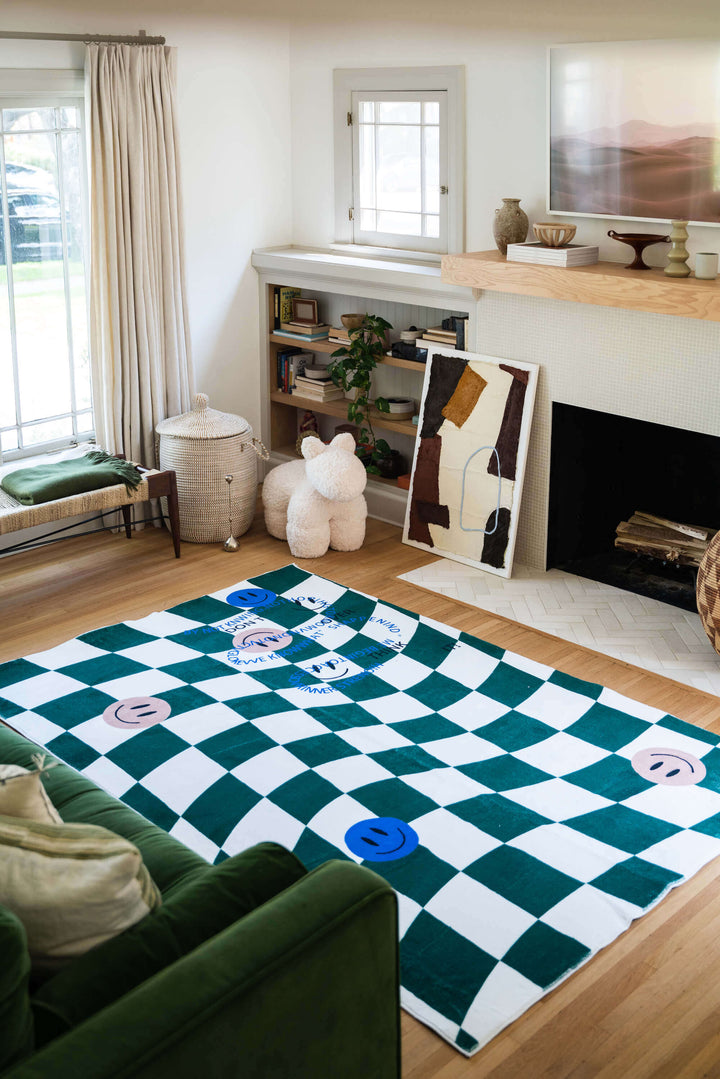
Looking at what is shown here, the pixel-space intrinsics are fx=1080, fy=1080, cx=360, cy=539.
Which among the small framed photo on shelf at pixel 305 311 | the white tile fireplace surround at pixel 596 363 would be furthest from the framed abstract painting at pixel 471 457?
the small framed photo on shelf at pixel 305 311

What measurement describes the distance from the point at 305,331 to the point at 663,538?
7.37ft

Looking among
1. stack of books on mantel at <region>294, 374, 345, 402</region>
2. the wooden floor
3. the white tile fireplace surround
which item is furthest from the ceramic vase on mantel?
stack of books on mantel at <region>294, 374, 345, 402</region>

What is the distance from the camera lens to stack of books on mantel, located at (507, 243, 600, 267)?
171 inches

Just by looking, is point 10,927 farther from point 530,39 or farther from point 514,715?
point 530,39

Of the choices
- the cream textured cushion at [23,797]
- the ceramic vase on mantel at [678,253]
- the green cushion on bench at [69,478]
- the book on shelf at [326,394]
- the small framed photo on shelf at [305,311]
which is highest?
the ceramic vase on mantel at [678,253]

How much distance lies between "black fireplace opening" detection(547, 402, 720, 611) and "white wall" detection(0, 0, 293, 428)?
209cm

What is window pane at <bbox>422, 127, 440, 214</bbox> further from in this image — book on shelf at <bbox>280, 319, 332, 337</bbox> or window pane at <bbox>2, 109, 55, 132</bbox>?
window pane at <bbox>2, 109, 55, 132</bbox>

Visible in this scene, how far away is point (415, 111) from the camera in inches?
205

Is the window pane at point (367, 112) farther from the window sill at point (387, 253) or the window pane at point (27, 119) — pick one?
the window pane at point (27, 119)

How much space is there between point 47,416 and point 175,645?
5.51ft

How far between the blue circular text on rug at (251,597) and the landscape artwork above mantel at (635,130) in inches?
81.5

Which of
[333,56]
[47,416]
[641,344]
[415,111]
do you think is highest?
[333,56]

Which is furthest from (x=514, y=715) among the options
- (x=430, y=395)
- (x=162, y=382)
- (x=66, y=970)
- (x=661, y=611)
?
(x=162, y=382)

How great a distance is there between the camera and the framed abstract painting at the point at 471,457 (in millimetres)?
4797
